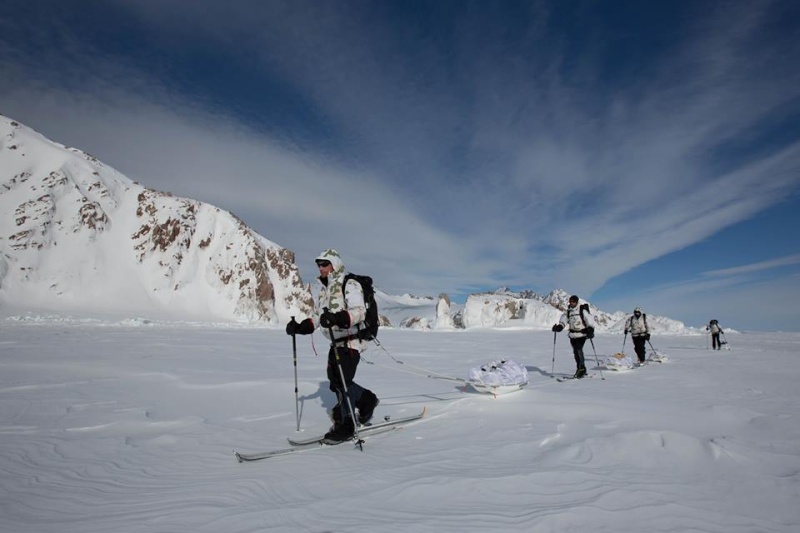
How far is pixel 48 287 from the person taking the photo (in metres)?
45.9

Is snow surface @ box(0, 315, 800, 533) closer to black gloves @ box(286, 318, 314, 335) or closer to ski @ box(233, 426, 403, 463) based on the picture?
ski @ box(233, 426, 403, 463)

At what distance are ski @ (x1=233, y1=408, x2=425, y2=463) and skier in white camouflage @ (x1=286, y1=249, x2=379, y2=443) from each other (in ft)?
0.69

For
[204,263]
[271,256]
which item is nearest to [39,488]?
[204,263]

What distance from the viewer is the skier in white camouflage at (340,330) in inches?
199

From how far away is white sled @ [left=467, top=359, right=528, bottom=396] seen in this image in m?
7.43

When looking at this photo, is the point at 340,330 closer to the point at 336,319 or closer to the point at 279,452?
the point at 336,319

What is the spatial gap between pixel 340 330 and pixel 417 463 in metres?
1.97

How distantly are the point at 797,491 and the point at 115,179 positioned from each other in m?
79.7

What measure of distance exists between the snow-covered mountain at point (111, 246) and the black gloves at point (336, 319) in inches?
2134

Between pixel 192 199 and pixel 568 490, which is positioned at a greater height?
pixel 192 199

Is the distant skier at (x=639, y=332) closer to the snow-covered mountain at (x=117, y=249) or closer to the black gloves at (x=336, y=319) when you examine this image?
the black gloves at (x=336, y=319)

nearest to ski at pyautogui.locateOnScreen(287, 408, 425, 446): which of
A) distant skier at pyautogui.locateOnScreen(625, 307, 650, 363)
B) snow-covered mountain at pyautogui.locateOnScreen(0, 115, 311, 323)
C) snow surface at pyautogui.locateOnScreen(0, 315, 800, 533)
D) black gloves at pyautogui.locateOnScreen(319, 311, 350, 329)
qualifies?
snow surface at pyautogui.locateOnScreen(0, 315, 800, 533)

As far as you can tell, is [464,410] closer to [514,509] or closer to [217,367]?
[514,509]

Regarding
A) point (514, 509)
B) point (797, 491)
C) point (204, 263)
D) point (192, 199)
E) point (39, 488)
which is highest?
point (192, 199)
